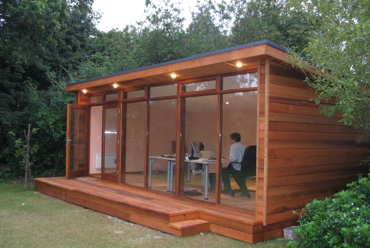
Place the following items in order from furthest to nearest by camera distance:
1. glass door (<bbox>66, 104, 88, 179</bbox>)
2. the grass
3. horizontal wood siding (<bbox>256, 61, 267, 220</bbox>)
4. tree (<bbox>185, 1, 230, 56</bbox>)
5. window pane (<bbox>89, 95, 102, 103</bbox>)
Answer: tree (<bbox>185, 1, 230, 56</bbox>) < glass door (<bbox>66, 104, 88, 179</bbox>) < window pane (<bbox>89, 95, 102, 103</bbox>) < horizontal wood siding (<bbox>256, 61, 267, 220</bbox>) < the grass

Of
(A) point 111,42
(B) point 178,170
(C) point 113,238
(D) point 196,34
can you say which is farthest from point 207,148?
(A) point 111,42

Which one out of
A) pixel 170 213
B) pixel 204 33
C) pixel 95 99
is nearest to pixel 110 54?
pixel 204 33

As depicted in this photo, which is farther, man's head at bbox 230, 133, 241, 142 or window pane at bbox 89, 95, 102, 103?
window pane at bbox 89, 95, 102, 103

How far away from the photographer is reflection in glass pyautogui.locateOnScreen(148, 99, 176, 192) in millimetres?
6629

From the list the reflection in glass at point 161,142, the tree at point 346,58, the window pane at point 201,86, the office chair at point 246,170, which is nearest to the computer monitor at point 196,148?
the reflection in glass at point 161,142

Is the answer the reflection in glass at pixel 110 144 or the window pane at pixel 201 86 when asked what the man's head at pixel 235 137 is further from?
the reflection in glass at pixel 110 144

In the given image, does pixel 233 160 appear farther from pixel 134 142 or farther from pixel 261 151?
pixel 134 142

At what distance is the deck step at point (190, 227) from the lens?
15.9 ft

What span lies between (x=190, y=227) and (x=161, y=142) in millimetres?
2379

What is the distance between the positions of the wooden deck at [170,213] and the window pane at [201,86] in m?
1.82

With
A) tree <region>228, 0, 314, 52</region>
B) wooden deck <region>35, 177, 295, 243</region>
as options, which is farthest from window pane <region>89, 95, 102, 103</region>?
tree <region>228, 0, 314, 52</region>

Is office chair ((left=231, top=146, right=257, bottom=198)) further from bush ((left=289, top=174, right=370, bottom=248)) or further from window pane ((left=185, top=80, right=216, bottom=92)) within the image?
bush ((left=289, top=174, right=370, bottom=248))

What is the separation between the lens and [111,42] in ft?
52.9

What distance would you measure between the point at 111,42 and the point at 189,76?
10.9 meters
